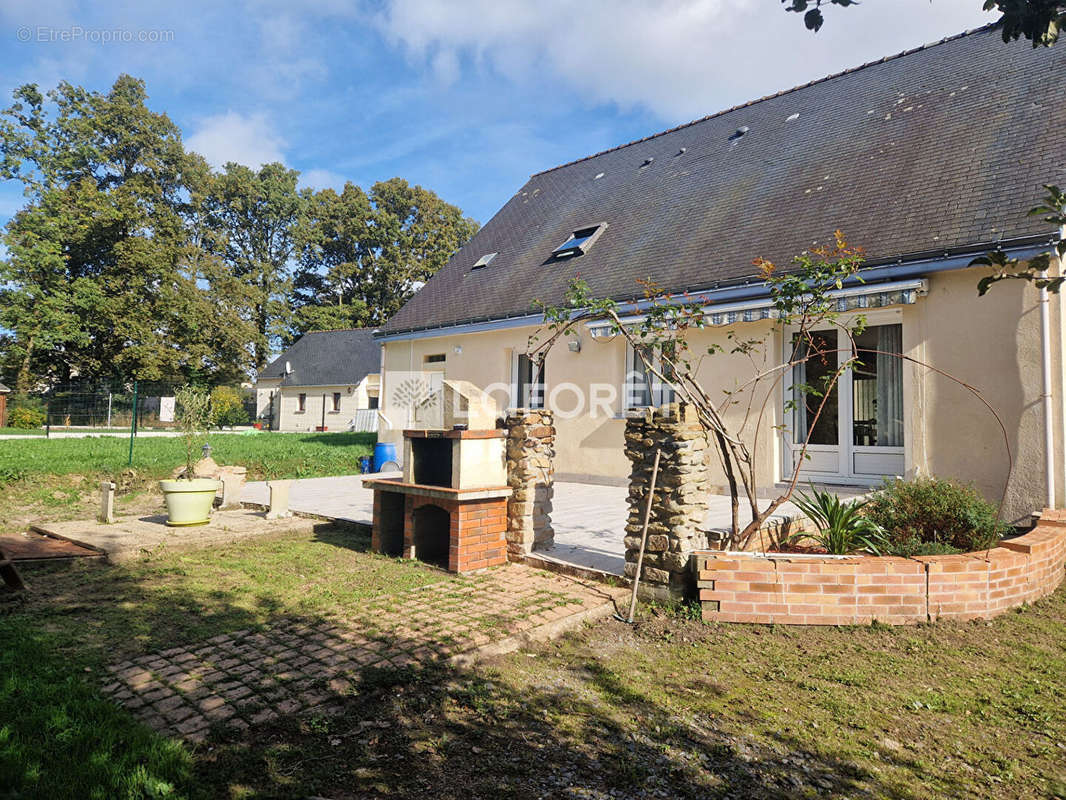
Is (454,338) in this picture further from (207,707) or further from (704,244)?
(207,707)

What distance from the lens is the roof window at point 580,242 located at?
1451 centimetres

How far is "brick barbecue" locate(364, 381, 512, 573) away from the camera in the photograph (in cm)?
614

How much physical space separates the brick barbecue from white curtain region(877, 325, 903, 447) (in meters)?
6.47

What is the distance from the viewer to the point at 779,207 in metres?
11.6

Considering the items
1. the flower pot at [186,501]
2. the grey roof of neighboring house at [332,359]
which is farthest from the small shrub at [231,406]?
the flower pot at [186,501]

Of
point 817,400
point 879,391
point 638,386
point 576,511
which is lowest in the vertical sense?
point 576,511

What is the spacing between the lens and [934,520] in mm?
5898

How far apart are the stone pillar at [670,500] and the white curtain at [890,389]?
5.52 metres

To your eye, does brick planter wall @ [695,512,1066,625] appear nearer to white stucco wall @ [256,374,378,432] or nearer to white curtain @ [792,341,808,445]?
white curtain @ [792,341,808,445]

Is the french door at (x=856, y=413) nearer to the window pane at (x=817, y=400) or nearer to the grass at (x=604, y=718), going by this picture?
the window pane at (x=817, y=400)

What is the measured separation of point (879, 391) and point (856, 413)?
0.48m

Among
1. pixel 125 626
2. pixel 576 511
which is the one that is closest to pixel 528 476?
pixel 576 511

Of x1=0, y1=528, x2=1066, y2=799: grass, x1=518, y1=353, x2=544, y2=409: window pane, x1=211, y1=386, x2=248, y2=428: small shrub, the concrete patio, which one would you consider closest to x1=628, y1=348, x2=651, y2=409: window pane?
the concrete patio

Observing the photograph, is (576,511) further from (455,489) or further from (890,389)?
(890,389)
